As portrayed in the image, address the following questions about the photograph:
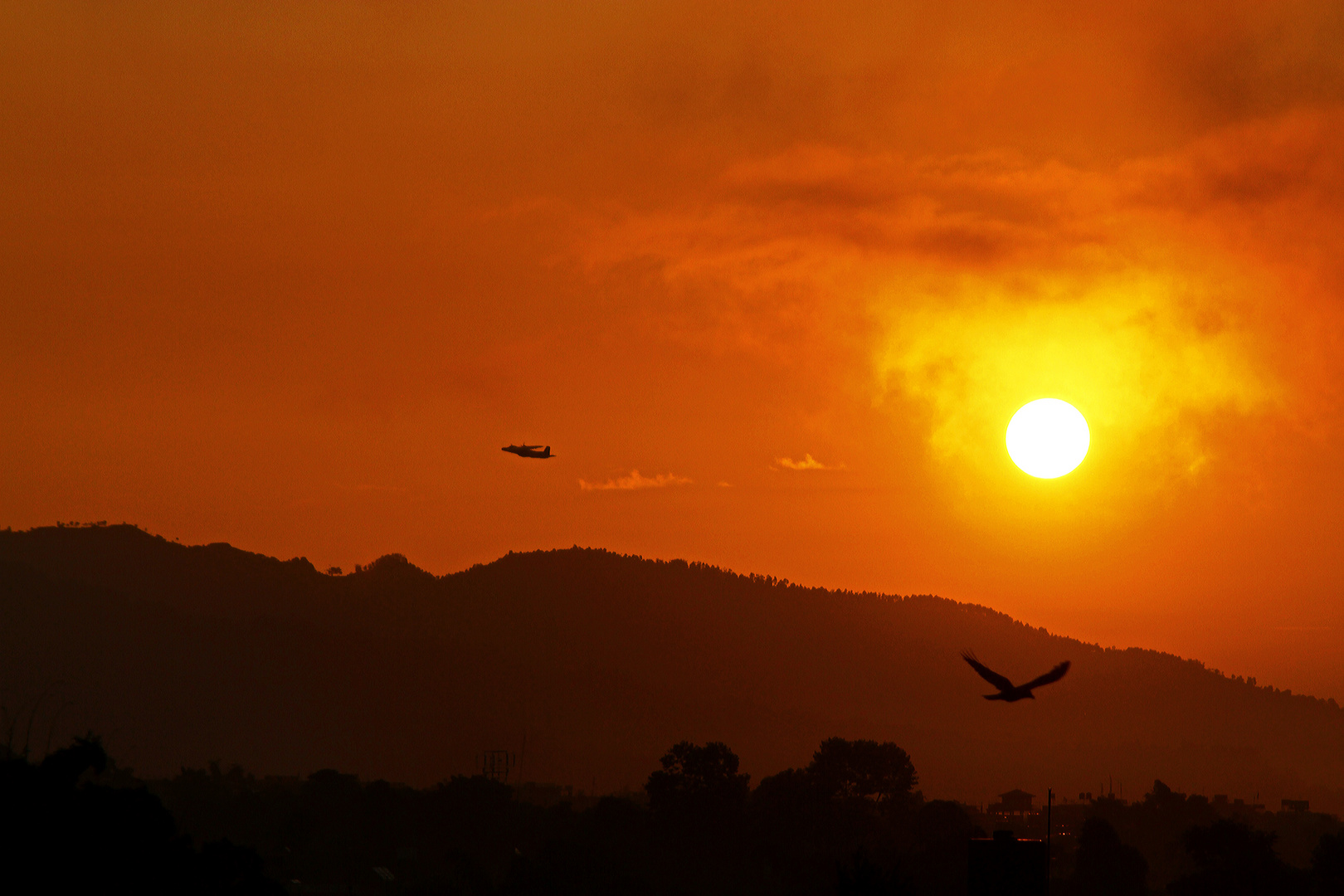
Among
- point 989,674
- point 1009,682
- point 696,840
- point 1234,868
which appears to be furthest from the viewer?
point 696,840

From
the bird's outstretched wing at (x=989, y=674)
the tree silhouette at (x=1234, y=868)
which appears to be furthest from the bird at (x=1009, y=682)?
the tree silhouette at (x=1234, y=868)

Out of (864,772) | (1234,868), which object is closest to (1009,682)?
(1234,868)

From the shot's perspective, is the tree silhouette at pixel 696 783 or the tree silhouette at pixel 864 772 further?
the tree silhouette at pixel 864 772

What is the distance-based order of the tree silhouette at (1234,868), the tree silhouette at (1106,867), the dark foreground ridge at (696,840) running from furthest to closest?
the tree silhouette at (1106,867), the dark foreground ridge at (696,840), the tree silhouette at (1234,868)

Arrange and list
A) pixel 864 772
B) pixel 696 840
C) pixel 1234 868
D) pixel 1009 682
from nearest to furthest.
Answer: pixel 1009 682
pixel 1234 868
pixel 696 840
pixel 864 772

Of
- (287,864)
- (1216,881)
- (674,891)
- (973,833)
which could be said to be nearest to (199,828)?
(287,864)

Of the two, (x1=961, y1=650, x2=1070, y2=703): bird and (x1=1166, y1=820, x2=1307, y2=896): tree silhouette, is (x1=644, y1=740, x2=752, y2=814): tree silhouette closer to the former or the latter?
(x1=1166, y1=820, x2=1307, y2=896): tree silhouette

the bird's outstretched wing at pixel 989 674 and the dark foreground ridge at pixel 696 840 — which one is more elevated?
the bird's outstretched wing at pixel 989 674

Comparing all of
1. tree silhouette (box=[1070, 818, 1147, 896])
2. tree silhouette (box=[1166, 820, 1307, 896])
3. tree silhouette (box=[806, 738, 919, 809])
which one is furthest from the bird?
tree silhouette (box=[806, 738, 919, 809])

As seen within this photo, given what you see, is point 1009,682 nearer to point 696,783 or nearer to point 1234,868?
point 1234,868

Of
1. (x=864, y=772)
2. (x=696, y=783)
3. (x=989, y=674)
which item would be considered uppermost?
(x=864, y=772)

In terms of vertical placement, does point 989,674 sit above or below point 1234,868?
above

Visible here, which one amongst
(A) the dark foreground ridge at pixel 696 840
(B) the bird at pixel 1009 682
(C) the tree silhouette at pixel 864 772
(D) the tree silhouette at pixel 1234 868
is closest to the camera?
(B) the bird at pixel 1009 682

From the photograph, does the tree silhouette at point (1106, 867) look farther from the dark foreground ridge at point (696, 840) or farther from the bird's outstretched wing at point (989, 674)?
the bird's outstretched wing at point (989, 674)
